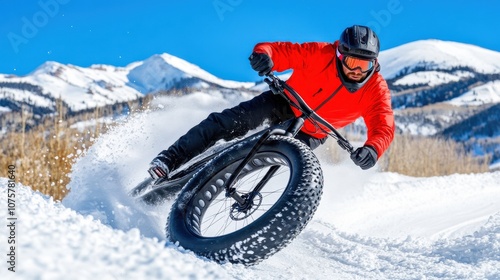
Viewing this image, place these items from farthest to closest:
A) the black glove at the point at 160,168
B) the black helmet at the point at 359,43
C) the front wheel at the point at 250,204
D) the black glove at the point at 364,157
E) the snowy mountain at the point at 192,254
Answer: the black glove at the point at 160,168 < the black helmet at the point at 359,43 < the black glove at the point at 364,157 < the front wheel at the point at 250,204 < the snowy mountain at the point at 192,254

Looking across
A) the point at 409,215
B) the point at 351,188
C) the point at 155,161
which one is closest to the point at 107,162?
the point at 155,161

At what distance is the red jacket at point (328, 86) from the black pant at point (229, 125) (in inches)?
11.0

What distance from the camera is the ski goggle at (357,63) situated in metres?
4.00

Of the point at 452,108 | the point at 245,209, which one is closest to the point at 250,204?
the point at 245,209

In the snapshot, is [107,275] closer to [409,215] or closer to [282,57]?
[282,57]

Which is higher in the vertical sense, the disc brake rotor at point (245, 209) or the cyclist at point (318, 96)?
the cyclist at point (318, 96)

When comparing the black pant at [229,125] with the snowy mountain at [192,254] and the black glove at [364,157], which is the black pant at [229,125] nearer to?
the snowy mountain at [192,254]

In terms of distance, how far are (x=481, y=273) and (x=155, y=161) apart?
2656 millimetres

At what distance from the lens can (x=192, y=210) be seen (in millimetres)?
3742

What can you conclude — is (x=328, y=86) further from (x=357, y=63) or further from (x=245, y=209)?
(x=245, y=209)

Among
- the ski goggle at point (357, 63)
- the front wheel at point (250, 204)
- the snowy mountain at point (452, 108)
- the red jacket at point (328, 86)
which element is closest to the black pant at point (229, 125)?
the red jacket at point (328, 86)

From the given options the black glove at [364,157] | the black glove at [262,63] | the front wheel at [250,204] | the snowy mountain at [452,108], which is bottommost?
the front wheel at [250,204]

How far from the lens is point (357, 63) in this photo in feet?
13.2

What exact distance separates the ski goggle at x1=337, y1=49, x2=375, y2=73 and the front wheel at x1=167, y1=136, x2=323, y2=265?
89cm
